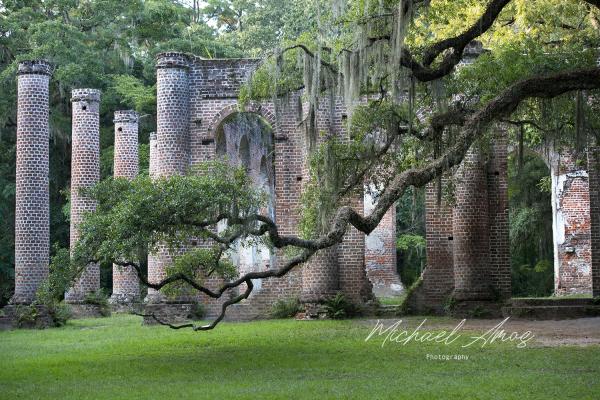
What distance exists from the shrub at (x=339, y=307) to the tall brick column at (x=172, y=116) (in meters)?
4.16

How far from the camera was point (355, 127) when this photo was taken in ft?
64.6

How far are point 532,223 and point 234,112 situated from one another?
13213mm

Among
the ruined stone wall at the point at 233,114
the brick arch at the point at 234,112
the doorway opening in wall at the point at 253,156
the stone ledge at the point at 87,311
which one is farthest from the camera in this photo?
the doorway opening in wall at the point at 253,156

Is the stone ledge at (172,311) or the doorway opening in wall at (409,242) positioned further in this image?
the doorway opening in wall at (409,242)

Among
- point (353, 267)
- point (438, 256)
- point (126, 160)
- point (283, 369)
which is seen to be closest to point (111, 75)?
point (126, 160)

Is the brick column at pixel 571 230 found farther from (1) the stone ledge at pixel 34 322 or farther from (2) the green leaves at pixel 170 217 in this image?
(2) the green leaves at pixel 170 217

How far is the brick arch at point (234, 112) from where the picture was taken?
26188 millimetres

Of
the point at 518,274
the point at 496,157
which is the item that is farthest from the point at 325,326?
the point at 518,274

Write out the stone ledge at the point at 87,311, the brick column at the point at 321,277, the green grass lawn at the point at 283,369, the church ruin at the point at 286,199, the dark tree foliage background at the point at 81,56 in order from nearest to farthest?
1. the green grass lawn at the point at 283,369
2. the church ruin at the point at 286,199
3. the brick column at the point at 321,277
4. the stone ledge at the point at 87,311
5. the dark tree foliage background at the point at 81,56

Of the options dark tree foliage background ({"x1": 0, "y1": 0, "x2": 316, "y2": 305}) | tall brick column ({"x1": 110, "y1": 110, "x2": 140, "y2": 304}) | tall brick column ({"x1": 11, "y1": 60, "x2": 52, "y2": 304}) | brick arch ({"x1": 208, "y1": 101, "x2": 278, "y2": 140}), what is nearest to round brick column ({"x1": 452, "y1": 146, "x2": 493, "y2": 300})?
brick arch ({"x1": 208, "y1": 101, "x2": 278, "y2": 140})

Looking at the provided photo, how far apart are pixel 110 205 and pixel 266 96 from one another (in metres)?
4.91

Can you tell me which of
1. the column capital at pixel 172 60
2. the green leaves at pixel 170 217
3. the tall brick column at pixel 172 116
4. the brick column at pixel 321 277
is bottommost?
the brick column at pixel 321 277

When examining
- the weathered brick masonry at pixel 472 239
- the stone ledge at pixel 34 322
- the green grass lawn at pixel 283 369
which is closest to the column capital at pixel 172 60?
the stone ledge at pixel 34 322

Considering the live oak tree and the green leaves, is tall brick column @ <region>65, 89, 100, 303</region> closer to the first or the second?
the live oak tree
